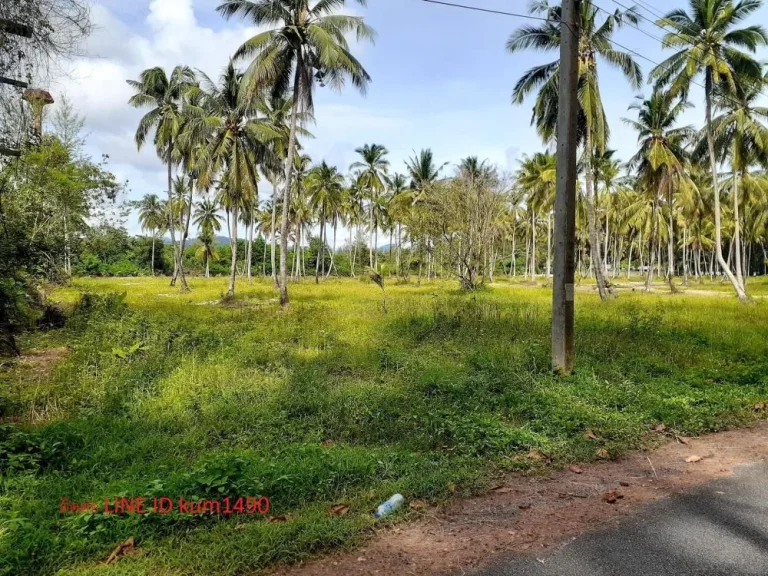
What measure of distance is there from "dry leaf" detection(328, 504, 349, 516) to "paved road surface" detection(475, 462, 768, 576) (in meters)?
1.14

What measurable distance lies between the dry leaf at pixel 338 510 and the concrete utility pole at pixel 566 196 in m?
4.68

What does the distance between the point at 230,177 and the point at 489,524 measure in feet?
67.8

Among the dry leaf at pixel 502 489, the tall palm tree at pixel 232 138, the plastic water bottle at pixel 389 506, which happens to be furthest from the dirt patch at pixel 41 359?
the tall palm tree at pixel 232 138

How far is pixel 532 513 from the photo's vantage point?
135 inches

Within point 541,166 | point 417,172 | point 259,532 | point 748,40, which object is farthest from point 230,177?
point 541,166

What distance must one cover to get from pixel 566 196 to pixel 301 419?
5047 millimetres

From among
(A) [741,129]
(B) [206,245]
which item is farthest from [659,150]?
(B) [206,245]

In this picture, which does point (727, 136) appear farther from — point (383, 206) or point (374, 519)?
point (383, 206)

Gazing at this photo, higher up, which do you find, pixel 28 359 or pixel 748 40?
pixel 748 40

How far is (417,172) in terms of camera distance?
3566cm

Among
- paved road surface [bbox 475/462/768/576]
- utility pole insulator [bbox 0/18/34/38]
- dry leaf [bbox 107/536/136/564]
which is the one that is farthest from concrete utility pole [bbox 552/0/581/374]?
utility pole insulator [bbox 0/18/34/38]

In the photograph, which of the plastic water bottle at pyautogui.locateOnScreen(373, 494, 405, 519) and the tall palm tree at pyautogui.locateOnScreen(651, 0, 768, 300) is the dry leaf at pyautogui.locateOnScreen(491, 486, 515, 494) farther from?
the tall palm tree at pyautogui.locateOnScreen(651, 0, 768, 300)

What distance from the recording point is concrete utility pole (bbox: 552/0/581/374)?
6836 mm

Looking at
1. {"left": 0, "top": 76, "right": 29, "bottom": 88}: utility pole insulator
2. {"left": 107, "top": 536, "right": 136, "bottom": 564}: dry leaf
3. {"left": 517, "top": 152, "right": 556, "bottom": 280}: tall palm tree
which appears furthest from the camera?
{"left": 517, "top": 152, "right": 556, "bottom": 280}: tall palm tree
